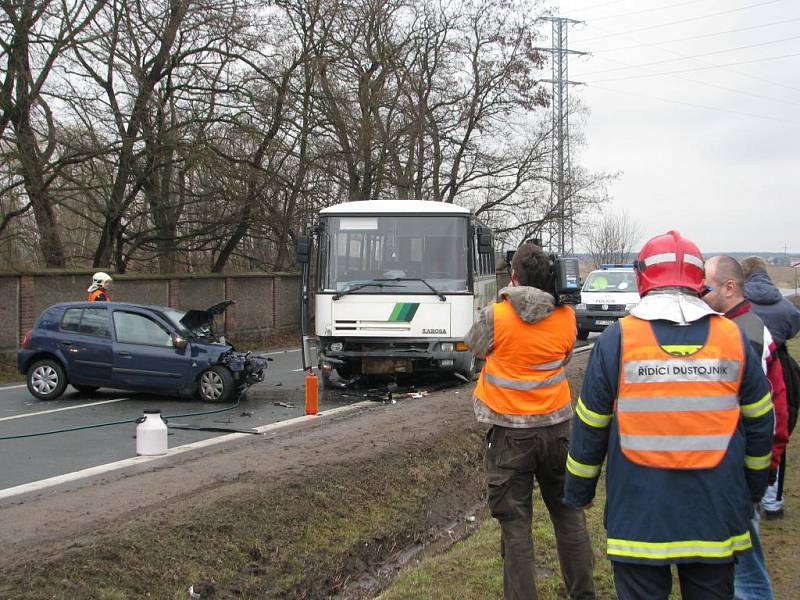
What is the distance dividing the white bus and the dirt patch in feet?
15.4

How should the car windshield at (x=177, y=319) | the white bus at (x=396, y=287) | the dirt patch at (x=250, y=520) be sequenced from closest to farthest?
the dirt patch at (x=250, y=520) < the car windshield at (x=177, y=319) < the white bus at (x=396, y=287)

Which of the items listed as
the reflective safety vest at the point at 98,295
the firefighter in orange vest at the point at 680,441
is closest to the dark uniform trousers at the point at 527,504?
the firefighter in orange vest at the point at 680,441

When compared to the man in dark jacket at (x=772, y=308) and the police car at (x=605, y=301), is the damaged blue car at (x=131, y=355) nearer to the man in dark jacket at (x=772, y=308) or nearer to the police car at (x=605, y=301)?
the man in dark jacket at (x=772, y=308)

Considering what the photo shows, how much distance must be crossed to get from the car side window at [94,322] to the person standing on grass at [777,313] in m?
10.4

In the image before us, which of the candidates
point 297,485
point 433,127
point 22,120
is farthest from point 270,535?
point 433,127

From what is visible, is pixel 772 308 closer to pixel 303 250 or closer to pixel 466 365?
pixel 466 365

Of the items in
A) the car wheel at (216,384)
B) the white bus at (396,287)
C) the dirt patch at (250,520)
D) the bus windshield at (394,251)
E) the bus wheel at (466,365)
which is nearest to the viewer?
the dirt patch at (250,520)

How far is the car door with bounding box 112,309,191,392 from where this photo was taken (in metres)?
13.2

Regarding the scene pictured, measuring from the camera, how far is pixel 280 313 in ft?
101

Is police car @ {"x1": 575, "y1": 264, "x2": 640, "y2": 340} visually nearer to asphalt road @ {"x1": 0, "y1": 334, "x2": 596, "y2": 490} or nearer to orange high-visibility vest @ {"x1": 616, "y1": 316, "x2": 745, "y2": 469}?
asphalt road @ {"x1": 0, "y1": 334, "x2": 596, "y2": 490}

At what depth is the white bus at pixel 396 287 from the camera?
13.8 m

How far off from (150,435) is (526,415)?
17.4ft

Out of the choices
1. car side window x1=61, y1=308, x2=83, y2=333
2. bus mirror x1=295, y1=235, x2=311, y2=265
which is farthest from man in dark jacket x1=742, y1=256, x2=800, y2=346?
car side window x1=61, y1=308, x2=83, y2=333

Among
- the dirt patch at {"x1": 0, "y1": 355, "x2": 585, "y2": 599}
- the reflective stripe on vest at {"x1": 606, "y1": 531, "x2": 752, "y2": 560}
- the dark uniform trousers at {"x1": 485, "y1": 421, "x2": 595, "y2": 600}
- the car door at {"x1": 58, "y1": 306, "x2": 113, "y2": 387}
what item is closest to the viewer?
the reflective stripe on vest at {"x1": 606, "y1": 531, "x2": 752, "y2": 560}
